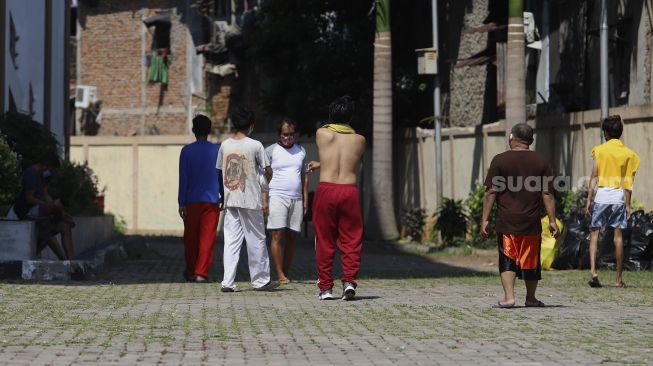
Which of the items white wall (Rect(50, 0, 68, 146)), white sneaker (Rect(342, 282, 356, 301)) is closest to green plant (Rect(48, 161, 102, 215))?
white wall (Rect(50, 0, 68, 146))

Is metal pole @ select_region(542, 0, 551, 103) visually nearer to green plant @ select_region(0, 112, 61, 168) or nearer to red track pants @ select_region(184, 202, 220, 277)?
green plant @ select_region(0, 112, 61, 168)

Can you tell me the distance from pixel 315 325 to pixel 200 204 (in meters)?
5.98

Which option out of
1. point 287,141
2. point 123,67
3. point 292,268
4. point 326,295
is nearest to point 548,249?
point 292,268

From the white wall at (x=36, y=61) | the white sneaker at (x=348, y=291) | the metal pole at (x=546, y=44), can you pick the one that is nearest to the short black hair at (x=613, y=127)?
the white sneaker at (x=348, y=291)

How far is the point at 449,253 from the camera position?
91.6ft

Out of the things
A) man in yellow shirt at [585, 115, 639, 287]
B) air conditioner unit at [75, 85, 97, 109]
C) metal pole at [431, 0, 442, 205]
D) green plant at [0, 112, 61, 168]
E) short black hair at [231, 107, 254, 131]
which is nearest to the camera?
short black hair at [231, 107, 254, 131]

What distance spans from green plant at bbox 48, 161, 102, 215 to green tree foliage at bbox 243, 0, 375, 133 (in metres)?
8.52

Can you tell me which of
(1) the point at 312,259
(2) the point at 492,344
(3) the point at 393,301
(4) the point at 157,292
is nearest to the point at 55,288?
(4) the point at 157,292

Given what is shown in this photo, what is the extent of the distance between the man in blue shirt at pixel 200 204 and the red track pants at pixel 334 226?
3.06 meters

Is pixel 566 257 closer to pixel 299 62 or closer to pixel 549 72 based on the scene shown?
pixel 549 72

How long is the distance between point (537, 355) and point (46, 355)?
2.91 m

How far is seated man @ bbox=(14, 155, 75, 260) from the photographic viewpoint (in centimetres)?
1850

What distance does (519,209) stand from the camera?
13.2 m

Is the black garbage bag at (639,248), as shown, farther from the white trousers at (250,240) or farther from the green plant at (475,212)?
the green plant at (475,212)
